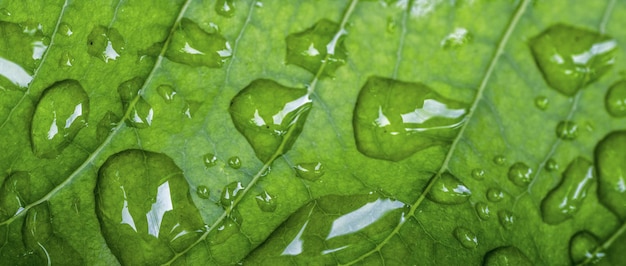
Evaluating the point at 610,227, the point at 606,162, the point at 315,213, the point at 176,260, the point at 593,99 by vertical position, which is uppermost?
the point at 593,99

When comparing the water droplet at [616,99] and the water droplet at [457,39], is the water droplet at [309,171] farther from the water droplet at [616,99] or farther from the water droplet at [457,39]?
the water droplet at [616,99]

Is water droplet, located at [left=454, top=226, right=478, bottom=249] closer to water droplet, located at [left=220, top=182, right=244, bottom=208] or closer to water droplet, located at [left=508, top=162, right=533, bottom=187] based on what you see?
water droplet, located at [left=508, top=162, right=533, bottom=187]

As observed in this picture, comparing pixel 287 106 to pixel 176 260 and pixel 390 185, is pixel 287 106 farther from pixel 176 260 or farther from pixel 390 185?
pixel 176 260

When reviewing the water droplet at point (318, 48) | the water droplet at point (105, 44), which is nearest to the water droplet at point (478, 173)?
the water droplet at point (318, 48)

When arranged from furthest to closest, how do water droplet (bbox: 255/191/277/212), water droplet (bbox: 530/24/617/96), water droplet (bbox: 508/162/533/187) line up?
water droplet (bbox: 255/191/277/212)
water droplet (bbox: 508/162/533/187)
water droplet (bbox: 530/24/617/96)

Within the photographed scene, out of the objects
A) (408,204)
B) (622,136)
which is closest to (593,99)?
(622,136)

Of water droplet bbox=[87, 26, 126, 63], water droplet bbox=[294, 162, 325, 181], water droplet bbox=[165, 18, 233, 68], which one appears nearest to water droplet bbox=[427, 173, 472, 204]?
water droplet bbox=[294, 162, 325, 181]
